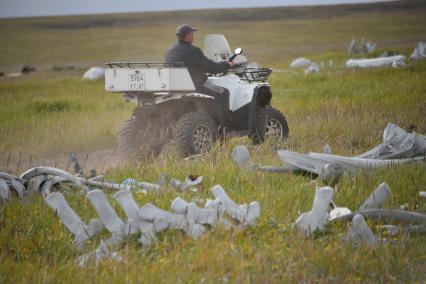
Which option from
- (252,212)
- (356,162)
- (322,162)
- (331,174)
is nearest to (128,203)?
(252,212)

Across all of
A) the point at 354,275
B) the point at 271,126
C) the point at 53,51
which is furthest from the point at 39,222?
the point at 53,51

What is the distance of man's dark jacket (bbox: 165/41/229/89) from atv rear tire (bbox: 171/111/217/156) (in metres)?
0.49

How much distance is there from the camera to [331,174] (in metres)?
7.98

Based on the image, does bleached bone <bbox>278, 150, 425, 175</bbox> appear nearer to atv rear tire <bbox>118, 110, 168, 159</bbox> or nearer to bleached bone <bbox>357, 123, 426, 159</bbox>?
bleached bone <bbox>357, 123, 426, 159</bbox>

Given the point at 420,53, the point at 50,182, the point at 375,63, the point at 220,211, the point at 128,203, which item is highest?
the point at 128,203

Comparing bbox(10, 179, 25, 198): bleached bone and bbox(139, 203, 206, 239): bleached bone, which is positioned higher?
bbox(139, 203, 206, 239): bleached bone

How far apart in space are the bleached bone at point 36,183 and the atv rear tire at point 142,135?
4256mm

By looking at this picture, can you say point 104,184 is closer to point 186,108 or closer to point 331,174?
point 331,174

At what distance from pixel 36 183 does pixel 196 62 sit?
15.1ft

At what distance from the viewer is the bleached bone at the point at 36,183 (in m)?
7.48

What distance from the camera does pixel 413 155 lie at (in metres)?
9.46

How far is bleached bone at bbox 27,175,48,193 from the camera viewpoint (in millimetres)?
7480

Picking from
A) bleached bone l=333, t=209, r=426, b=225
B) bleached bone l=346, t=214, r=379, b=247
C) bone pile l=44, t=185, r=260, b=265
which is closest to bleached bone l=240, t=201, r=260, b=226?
bone pile l=44, t=185, r=260, b=265

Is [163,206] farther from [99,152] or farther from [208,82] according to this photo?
[99,152]
